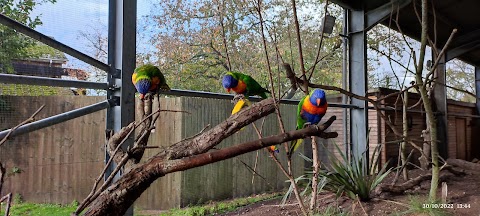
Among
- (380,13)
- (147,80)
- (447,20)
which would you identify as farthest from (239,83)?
(447,20)

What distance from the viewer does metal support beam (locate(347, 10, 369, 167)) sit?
3.36m

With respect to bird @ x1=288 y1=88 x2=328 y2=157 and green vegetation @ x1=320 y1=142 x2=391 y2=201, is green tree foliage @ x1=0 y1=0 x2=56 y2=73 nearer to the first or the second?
bird @ x1=288 y1=88 x2=328 y2=157

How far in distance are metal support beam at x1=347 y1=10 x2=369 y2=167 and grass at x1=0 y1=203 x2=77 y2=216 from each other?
258 cm

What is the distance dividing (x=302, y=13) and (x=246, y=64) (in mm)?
2113

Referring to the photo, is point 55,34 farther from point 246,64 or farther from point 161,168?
point 246,64

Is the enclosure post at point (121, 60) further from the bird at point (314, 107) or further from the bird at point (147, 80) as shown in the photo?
the bird at point (314, 107)

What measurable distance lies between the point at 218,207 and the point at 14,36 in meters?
1.96

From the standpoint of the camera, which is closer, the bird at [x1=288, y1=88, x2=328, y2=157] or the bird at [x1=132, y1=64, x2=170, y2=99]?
the bird at [x1=132, y1=64, x2=170, y2=99]

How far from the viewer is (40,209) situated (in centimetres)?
170

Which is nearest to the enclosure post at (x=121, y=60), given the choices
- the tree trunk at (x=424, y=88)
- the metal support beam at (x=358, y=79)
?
the tree trunk at (x=424, y=88)

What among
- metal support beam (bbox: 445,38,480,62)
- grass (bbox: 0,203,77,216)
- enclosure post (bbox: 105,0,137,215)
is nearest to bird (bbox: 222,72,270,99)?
enclosure post (bbox: 105,0,137,215)

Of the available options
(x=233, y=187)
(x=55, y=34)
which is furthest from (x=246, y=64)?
(x=55, y=34)

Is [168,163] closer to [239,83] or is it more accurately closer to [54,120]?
[54,120]

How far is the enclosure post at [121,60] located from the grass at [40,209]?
49cm
